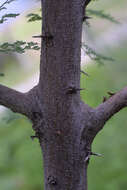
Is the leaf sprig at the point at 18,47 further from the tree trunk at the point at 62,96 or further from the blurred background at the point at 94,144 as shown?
the blurred background at the point at 94,144

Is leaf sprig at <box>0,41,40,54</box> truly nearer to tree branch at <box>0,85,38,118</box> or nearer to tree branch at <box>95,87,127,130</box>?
tree branch at <box>0,85,38,118</box>

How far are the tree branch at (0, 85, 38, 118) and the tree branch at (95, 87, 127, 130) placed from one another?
0.22 metres

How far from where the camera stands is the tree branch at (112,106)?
1.28 m

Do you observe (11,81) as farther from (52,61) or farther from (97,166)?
(52,61)

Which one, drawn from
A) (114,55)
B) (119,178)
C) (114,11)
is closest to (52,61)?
(119,178)

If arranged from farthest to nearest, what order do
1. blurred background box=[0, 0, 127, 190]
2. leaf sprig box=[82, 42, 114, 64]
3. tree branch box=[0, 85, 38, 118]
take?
blurred background box=[0, 0, 127, 190], leaf sprig box=[82, 42, 114, 64], tree branch box=[0, 85, 38, 118]

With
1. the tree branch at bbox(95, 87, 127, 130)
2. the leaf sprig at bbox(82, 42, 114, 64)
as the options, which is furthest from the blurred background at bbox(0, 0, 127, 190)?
the tree branch at bbox(95, 87, 127, 130)

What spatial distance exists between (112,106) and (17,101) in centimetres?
32

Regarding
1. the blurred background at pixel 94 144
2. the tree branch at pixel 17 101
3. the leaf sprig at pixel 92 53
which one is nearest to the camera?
the tree branch at pixel 17 101

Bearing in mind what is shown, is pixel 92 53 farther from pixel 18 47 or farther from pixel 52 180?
pixel 52 180

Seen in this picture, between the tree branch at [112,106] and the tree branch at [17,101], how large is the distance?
8.8 inches

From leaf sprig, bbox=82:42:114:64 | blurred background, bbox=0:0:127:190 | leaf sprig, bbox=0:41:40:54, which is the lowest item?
Answer: blurred background, bbox=0:0:127:190

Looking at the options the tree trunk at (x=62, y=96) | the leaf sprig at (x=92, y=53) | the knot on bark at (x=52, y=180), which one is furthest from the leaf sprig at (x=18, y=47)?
the knot on bark at (x=52, y=180)

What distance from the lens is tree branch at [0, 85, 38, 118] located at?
124 centimetres
